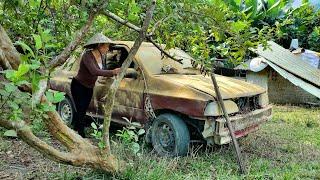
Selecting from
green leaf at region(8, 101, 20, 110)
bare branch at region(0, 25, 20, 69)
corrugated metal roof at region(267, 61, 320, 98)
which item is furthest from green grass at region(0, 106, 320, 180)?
corrugated metal roof at region(267, 61, 320, 98)

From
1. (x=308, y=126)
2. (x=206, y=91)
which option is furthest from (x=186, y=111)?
(x=308, y=126)

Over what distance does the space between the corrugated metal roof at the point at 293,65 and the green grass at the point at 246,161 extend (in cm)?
245

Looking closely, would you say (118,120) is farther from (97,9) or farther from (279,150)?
(97,9)

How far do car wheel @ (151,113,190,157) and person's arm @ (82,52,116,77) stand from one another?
963 mm

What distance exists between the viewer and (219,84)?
6223 mm

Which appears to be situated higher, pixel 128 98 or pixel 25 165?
pixel 128 98

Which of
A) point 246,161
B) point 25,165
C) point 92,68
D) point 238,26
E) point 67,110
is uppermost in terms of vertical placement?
point 238,26

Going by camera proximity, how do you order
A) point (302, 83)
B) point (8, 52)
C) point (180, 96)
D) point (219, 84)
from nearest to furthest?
point (8, 52) < point (180, 96) < point (219, 84) < point (302, 83)

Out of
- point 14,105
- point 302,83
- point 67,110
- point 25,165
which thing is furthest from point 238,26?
point 302,83

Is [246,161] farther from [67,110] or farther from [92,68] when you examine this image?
[67,110]

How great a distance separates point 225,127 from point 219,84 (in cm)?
81

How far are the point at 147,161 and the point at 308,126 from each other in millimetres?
4498

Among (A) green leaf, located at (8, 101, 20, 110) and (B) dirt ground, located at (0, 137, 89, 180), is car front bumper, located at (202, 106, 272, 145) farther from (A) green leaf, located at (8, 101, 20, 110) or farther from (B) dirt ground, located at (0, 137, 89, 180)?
(A) green leaf, located at (8, 101, 20, 110)

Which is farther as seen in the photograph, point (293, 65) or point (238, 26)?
point (293, 65)
